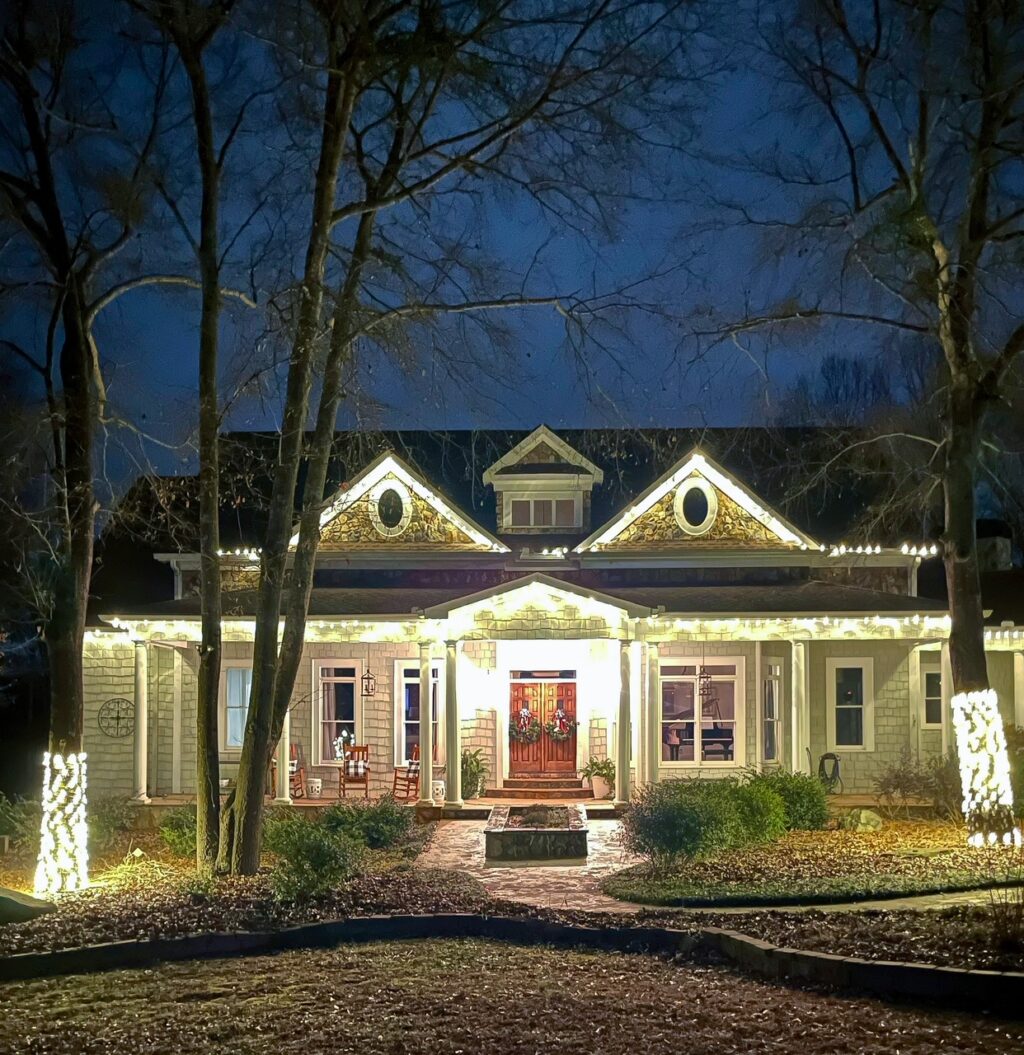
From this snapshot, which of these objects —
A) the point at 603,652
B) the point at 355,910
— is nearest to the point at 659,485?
the point at 603,652

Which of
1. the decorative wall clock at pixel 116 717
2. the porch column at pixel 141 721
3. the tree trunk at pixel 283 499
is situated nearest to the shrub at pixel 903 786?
the tree trunk at pixel 283 499

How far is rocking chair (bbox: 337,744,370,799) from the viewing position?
2297 cm

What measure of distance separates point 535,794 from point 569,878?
729 centimetres

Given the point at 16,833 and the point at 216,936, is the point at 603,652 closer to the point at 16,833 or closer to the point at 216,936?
the point at 16,833

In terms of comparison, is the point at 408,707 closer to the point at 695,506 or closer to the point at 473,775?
the point at 473,775

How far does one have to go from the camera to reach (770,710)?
24.0 meters

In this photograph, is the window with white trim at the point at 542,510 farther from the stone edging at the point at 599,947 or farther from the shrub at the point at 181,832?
the stone edging at the point at 599,947

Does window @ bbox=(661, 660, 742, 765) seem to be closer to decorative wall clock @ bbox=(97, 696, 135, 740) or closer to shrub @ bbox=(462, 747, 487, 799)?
shrub @ bbox=(462, 747, 487, 799)

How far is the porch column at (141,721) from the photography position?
860 inches

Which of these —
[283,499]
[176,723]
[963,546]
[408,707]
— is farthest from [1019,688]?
[283,499]

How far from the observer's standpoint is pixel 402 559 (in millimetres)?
23797

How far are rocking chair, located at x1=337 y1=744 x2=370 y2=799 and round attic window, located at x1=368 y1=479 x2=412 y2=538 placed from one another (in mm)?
3830

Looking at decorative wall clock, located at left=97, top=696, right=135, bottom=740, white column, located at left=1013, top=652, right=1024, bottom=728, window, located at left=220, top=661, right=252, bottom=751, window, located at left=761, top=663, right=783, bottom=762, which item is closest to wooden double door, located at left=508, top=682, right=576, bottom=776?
window, located at left=761, top=663, right=783, bottom=762

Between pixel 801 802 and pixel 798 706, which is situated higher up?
pixel 798 706
